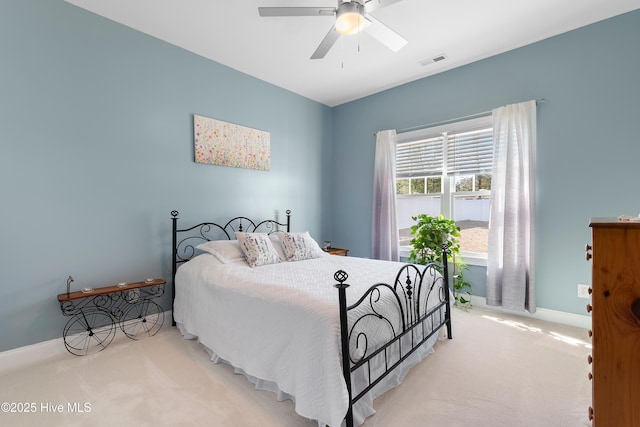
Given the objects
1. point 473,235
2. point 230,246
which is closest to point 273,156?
point 230,246

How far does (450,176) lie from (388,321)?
260cm

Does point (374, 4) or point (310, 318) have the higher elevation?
point (374, 4)

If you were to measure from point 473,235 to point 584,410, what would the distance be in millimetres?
2152

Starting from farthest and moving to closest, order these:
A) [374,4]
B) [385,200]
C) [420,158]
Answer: [385,200] < [420,158] < [374,4]

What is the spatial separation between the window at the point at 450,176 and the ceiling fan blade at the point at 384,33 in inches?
66.5

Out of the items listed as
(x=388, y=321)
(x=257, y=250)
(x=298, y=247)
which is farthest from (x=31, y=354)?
(x=388, y=321)

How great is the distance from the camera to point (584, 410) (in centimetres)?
171

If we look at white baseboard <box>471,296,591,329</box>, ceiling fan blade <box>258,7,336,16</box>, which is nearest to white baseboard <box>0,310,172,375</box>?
ceiling fan blade <box>258,7,336,16</box>

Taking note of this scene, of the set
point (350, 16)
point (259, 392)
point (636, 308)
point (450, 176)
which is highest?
point (350, 16)

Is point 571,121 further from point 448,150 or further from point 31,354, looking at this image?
point 31,354

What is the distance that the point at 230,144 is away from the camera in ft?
11.6

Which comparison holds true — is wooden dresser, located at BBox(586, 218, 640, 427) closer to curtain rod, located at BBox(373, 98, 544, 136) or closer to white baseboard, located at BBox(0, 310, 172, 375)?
curtain rod, located at BBox(373, 98, 544, 136)

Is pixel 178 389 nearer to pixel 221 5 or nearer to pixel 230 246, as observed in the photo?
pixel 230 246

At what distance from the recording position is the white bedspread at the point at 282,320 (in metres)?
1.49
